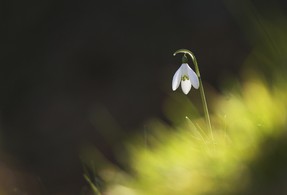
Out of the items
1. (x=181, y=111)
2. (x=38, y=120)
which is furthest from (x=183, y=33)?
(x=181, y=111)

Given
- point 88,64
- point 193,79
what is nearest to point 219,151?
point 193,79

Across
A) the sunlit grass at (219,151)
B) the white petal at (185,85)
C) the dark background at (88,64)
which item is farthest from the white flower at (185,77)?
the dark background at (88,64)

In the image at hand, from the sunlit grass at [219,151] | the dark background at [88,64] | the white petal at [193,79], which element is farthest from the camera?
the dark background at [88,64]

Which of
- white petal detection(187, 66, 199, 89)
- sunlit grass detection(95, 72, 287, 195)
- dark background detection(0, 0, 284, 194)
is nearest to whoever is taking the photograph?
sunlit grass detection(95, 72, 287, 195)

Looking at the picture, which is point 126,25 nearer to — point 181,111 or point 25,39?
point 25,39

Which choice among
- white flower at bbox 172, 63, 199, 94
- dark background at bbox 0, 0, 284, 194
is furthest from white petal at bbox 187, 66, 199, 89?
dark background at bbox 0, 0, 284, 194

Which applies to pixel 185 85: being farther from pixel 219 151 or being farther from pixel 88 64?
pixel 88 64

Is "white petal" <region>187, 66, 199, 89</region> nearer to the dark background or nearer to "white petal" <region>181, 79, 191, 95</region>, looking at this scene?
"white petal" <region>181, 79, 191, 95</region>

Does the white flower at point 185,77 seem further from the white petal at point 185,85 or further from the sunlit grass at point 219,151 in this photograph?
the sunlit grass at point 219,151
